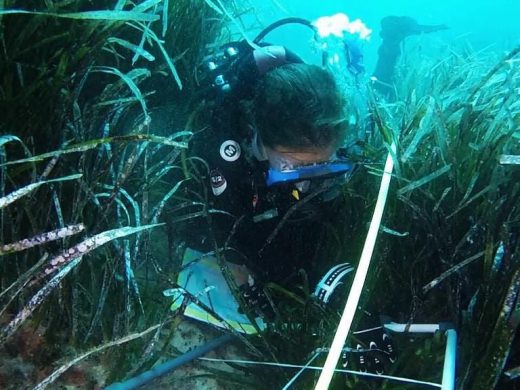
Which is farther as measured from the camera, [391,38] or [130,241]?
[391,38]

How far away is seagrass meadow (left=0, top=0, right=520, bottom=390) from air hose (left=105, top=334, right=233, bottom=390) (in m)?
0.06

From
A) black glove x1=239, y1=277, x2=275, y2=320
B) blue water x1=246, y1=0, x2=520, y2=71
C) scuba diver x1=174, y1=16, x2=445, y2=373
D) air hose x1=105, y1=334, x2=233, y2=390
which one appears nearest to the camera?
air hose x1=105, y1=334, x2=233, y2=390

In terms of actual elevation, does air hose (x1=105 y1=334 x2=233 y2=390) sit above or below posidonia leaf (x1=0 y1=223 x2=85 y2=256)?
below

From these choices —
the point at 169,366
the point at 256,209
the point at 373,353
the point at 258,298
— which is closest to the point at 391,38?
the point at 256,209

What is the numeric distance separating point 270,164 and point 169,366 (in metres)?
1.33

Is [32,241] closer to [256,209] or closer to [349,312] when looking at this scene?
[349,312]

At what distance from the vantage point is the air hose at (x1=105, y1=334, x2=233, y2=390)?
1882 mm

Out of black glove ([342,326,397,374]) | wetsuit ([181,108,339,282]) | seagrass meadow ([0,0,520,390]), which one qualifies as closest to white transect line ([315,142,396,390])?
seagrass meadow ([0,0,520,390])

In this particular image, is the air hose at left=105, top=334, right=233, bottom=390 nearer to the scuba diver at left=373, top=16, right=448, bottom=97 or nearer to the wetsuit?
the wetsuit

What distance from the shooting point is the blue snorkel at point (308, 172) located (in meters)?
2.53

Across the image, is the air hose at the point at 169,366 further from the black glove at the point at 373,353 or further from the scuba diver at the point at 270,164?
the black glove at the point at 373,353

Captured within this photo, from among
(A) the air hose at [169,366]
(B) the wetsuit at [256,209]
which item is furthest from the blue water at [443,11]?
(A) the air hose at [169,366]

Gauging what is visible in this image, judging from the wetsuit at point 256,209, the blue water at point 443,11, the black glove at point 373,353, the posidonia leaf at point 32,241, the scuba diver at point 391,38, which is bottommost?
the black glove at point 373,353

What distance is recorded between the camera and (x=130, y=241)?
89.0 inches
